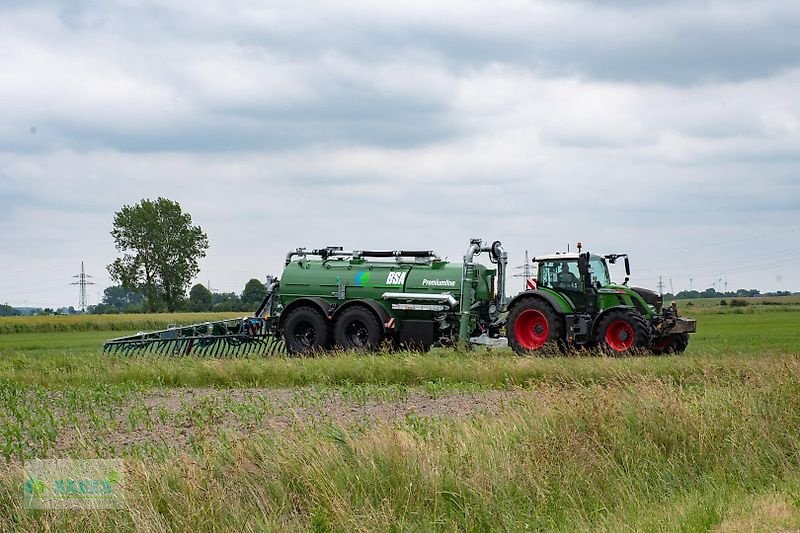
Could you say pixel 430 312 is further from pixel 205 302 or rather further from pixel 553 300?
pixel 205 302

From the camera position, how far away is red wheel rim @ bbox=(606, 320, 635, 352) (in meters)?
20.7

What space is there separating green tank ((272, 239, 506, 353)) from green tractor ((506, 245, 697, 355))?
1.17m

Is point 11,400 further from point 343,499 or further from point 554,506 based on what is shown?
point 554,506

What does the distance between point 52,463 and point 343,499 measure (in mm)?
3066

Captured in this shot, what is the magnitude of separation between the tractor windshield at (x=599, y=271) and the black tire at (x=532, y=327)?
1.43 m

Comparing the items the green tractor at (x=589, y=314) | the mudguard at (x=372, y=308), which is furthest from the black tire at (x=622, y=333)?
the mudguard at (x=372, y=308)

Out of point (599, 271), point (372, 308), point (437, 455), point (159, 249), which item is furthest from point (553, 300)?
point (159, 249)

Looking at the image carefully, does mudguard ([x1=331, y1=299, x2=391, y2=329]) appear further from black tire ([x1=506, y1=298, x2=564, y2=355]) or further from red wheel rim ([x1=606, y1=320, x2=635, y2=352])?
red wheel rim ([x1=606, y1=320, x2=635, y2=352])

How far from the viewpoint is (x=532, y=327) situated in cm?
2197

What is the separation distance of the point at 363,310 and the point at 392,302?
0.72m

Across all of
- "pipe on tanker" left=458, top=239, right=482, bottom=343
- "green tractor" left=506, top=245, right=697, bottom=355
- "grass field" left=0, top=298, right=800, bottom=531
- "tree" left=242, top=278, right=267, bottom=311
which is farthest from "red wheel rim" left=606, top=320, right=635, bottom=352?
"tree" left=242, top=278, right=267, bottom=311

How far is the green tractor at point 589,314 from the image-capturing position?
20.9 metres

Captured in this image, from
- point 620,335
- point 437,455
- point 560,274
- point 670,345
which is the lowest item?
point 437,455

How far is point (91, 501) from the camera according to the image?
877cm
